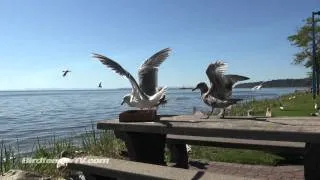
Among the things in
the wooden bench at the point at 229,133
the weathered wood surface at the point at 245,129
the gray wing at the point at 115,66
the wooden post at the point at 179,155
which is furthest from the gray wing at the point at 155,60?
the wooden post at the point at 179,155

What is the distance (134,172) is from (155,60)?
1.88 metres

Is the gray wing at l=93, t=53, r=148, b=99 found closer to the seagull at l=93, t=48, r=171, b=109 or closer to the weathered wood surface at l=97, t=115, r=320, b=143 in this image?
the seagull at l=93, t=48, r=171, b=109

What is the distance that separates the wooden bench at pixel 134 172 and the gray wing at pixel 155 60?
1.39m

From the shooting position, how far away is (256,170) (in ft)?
26.8

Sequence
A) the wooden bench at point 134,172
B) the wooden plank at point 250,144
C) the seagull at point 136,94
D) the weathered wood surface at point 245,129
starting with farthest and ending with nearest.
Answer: the wooden plank at point 250,144 → the seagull at point 136,94 → the wooden bench at point 134,172 → the weathered wood surface at point 245,129

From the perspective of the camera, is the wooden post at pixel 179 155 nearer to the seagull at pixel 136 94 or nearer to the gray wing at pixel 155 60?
the gray wing at pixel 155 60

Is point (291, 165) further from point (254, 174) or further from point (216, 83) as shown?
point (216, 83)

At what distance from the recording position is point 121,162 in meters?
6.18

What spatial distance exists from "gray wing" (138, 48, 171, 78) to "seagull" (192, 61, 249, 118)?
96cm

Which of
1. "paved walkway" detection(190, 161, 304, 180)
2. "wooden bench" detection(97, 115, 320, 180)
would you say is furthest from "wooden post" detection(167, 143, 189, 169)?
"paved walkway" detection(190, 161, 304, 180)

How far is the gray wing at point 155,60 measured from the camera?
682cm

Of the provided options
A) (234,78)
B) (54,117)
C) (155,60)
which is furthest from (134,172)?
(54,117)

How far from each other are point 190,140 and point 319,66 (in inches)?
1585

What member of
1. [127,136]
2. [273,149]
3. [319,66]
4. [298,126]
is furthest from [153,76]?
[319,66]
